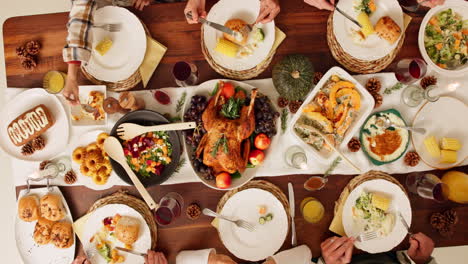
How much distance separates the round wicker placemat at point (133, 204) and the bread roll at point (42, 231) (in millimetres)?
238

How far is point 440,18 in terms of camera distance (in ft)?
5.63

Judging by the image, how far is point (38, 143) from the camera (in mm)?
1797

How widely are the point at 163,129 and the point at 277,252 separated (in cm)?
93

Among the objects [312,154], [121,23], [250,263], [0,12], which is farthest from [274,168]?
[0,12]

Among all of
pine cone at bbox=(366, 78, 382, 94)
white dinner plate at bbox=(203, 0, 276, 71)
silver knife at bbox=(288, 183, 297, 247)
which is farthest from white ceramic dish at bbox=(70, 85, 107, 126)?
pine cone at bbox=(366, 78, 382, 94)

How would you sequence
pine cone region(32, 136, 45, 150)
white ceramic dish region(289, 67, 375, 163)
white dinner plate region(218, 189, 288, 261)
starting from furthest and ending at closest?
pine cone region(32, 136, 45, 150)
white dinner plate region(218, 189, 288, 261)
white ceramic dish region(289, 67, 375, 163)

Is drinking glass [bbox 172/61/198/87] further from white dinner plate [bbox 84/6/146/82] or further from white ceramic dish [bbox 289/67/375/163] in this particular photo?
white ceramic dish [bbox 289/67/375/163]

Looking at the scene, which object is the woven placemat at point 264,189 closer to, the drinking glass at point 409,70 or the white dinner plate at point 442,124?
the white dinner plate at point 442,124

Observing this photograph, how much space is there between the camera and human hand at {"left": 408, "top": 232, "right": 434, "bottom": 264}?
1.63 meters

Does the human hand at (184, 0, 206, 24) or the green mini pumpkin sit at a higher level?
the human hand at (184, 0, 206, 24)

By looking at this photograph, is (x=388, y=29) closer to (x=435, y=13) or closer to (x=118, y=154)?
(x=435, y=13)

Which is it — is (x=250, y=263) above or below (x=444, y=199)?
below

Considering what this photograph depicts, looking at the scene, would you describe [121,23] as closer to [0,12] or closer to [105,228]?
[105,228]

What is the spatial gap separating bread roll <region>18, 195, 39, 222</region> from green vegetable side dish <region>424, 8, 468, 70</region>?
2.32m
